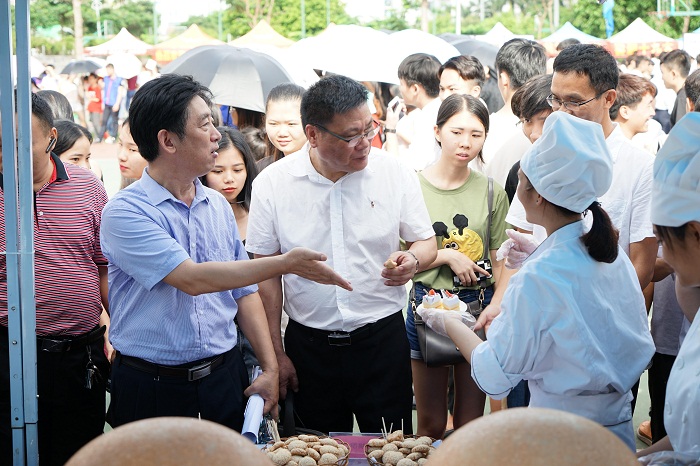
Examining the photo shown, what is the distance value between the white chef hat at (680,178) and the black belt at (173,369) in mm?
1640

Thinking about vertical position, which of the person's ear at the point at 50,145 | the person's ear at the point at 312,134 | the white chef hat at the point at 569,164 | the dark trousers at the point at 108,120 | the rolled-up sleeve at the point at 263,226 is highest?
the white chef hat at the point at 569,164

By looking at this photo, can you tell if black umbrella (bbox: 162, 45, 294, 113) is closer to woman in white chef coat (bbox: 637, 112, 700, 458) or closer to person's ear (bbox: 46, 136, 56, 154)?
person's ear (bbox: 46, 136, 56, 154)

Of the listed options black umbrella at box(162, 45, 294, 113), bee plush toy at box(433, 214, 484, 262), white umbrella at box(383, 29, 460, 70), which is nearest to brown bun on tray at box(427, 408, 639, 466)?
bee plush toy at box(433, 214, 484, 262)

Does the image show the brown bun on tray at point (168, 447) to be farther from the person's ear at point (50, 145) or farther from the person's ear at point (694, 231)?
the person's ear at point (50, 145)

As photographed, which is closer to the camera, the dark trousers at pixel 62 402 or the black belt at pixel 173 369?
the black belt at pixel 173 369

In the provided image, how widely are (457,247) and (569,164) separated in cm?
184

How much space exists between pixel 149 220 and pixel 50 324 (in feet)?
3.11

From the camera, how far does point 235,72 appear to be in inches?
267

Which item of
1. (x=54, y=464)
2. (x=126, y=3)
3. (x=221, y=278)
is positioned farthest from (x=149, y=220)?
(x=126, y=3)

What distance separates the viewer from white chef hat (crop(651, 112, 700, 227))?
1.93m

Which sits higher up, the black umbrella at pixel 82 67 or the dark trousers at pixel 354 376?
the dark trousers at pixel 354 376

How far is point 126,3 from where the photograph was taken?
6569cm

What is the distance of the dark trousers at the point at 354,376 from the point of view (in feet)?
11.2

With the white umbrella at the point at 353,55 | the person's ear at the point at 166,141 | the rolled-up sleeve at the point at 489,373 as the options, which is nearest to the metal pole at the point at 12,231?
the person's ear at the point at 166,141
